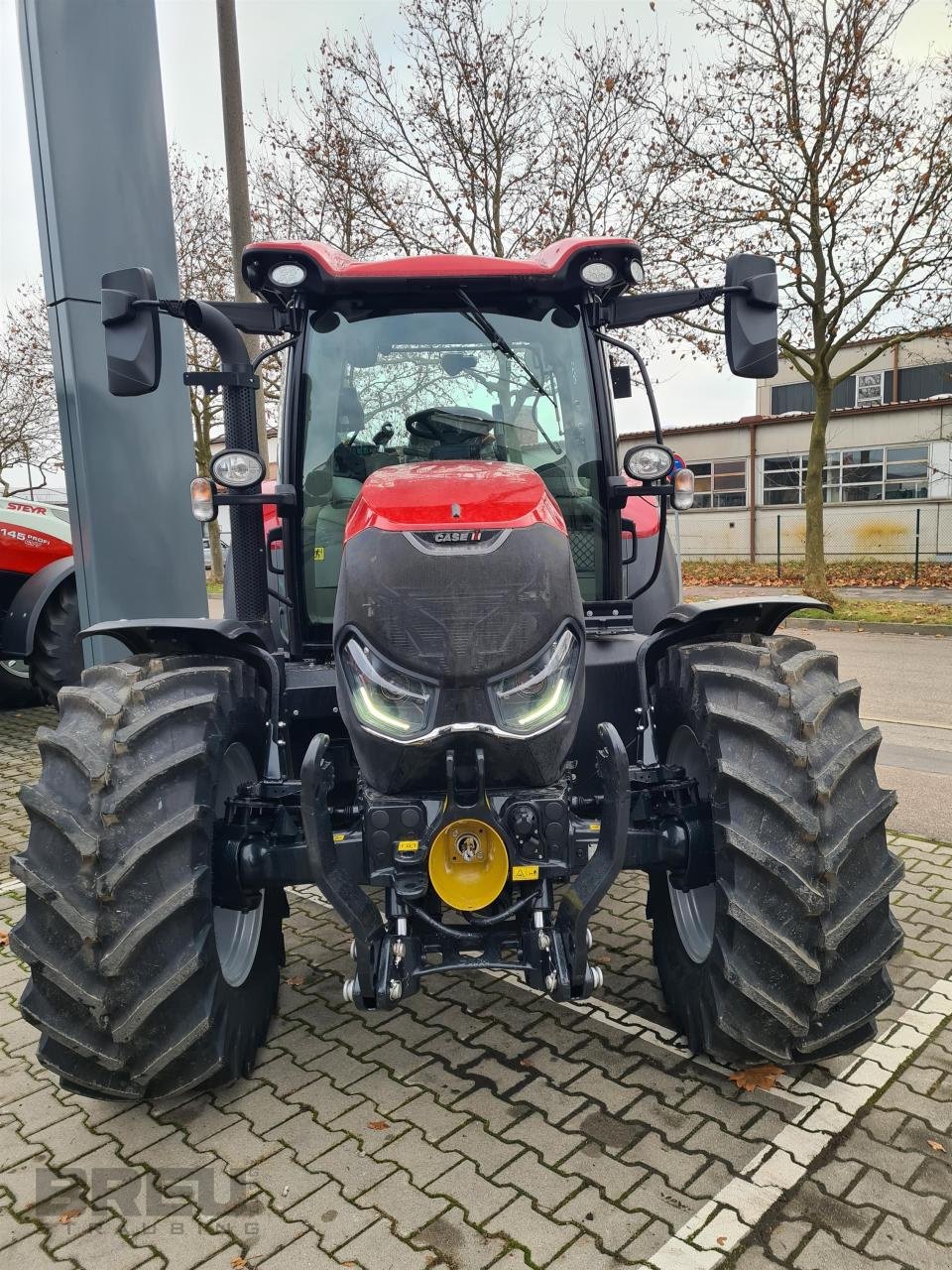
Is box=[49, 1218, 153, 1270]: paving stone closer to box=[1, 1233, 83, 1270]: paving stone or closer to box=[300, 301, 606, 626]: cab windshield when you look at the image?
box=[1, 1233, 83, 1270]: paving stone

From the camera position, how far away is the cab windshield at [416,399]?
3.50 metres

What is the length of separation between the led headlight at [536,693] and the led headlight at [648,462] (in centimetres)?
100

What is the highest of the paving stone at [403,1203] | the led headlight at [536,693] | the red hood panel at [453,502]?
the red hood panel at [453,502]

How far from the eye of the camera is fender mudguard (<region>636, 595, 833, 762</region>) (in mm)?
3080

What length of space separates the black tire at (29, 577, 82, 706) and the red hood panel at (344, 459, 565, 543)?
583cm

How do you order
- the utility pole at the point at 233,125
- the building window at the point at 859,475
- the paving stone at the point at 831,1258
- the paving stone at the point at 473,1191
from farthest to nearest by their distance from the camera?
the building window at the point at 859,475, the utility pole at the point at 233,125, the paving stone at the point at 473,1191, the paving stone at the point at 831,1258

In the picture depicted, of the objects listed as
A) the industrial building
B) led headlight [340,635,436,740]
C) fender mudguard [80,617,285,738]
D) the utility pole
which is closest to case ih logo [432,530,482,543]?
led headlight [340,635,436,740]

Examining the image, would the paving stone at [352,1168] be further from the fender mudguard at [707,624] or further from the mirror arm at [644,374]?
the mirror arm at [644,374]

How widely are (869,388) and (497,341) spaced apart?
30.9 metres

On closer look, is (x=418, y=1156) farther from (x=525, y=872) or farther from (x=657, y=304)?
(x=657, y=304)

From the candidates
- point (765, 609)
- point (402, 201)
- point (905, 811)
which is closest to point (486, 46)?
point (402, 201)

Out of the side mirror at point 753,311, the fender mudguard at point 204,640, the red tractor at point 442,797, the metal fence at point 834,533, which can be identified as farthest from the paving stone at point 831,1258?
the metal fence at point 834,533

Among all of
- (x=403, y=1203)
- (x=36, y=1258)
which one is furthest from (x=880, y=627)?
(x=36, y=1258)

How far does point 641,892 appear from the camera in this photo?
4.55 m
